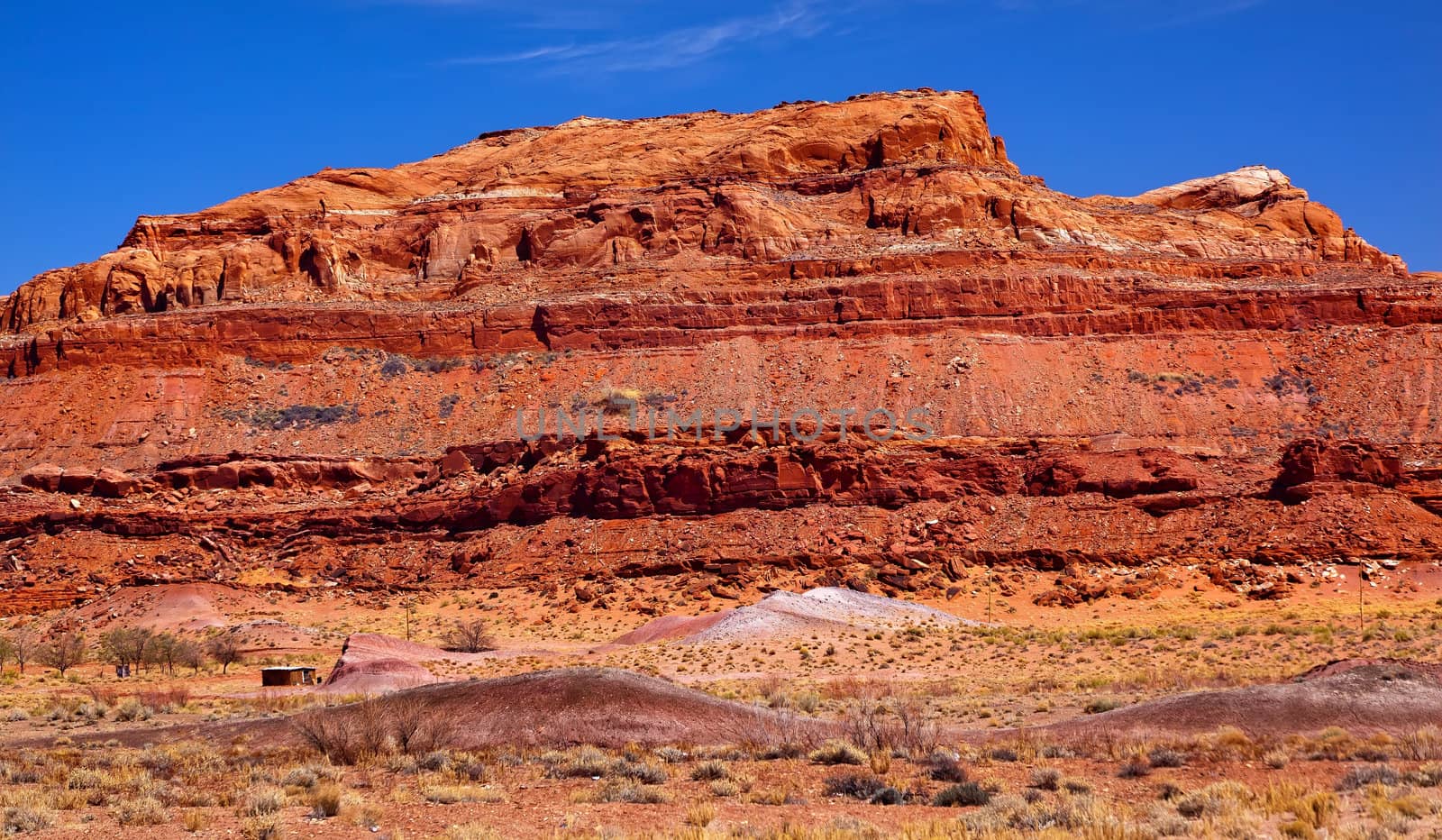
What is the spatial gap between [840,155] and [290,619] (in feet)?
165

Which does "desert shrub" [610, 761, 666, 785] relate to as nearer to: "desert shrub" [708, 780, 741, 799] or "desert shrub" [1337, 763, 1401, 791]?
"desert shrub" [708, 780, 741, 799]

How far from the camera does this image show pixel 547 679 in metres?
18.8

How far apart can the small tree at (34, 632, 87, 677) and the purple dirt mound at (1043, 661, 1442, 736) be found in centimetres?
2708

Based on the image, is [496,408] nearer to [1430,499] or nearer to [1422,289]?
[1430,499]

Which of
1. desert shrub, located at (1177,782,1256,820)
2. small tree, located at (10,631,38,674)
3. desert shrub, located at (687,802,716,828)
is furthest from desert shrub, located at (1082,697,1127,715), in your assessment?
small tree, located at (10,631,38,674)

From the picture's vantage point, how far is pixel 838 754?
53.1 feet

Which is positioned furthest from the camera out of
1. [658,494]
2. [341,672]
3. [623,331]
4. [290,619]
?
[623,331]

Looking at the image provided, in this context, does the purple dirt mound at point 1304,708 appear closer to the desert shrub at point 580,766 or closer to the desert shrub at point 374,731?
the desert shrub at point 580,766

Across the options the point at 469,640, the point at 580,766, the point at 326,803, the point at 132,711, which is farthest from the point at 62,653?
the point at 326,803

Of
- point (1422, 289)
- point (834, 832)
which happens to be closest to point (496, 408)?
point (1422, 289)

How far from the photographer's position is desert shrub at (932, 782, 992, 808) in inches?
523

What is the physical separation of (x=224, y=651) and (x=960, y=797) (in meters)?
27.5

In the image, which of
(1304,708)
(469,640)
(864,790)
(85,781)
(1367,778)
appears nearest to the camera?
(1367,778)

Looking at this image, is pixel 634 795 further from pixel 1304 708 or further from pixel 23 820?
pixel 1304 708
